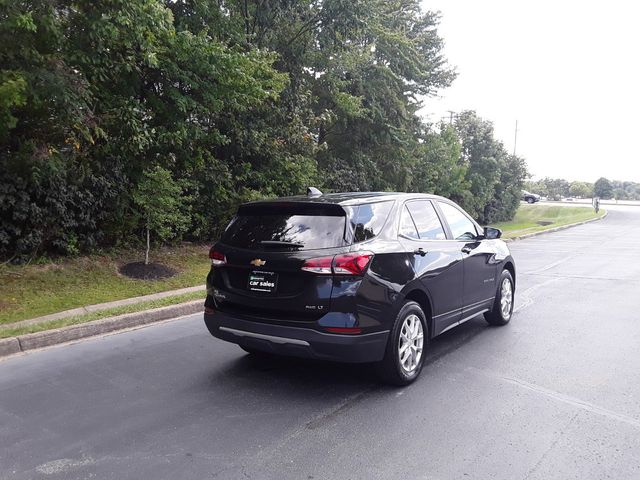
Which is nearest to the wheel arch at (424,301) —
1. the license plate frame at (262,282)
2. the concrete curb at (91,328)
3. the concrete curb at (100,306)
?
the license plate frame at (262,282)

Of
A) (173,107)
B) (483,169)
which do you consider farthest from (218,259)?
(483,169)

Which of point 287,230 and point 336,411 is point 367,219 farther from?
point 336,411

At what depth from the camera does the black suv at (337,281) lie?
4195 mm

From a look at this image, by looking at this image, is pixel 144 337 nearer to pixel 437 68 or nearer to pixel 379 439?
pixel 379 439

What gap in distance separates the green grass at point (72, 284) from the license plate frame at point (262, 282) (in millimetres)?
4119

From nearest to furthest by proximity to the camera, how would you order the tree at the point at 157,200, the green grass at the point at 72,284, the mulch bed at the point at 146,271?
the green grass at the point at 72,284
the mulch bed at the point at 146,271
the tree at the point at 157,200

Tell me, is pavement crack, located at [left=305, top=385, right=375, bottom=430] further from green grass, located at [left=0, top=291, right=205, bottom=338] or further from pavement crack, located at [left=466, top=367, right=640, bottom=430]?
green grass, located at [left=0, top=291, right=205, bottom=338]

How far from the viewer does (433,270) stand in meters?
5.02

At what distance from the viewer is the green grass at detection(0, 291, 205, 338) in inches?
241

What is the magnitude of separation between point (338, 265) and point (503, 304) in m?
3.47

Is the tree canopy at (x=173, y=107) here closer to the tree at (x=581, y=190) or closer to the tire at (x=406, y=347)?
the tire at (x=406, y=347)

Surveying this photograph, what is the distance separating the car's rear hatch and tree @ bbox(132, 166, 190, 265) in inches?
217

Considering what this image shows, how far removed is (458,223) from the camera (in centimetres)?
597

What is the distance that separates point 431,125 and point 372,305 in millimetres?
21115
